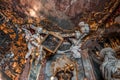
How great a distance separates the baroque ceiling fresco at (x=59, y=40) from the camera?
5.73 m

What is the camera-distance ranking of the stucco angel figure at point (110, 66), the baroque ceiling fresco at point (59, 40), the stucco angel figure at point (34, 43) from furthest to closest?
1. the stucco angel figure at point (34, 43)
2. the baroque ceiling fresco at point (59, 40)
3. the stucco angel figure at point (110, 66)

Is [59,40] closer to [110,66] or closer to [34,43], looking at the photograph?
[34,43]

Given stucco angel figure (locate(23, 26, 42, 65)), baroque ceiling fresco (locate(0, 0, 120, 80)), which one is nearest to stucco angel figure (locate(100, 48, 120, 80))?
baroque ceiling fresco (locate(0, 0, 120, 80))

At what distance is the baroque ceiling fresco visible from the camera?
5.73 metres

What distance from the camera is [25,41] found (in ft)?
21.7

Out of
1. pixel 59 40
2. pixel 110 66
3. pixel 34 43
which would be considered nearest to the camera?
pixel 110 66

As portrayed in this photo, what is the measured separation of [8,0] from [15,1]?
0.27 m

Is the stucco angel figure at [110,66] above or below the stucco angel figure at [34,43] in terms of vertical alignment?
below

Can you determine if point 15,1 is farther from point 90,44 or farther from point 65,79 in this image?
A: point 65,79

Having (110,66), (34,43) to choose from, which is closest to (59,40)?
(34,43)

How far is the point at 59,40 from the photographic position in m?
6.93

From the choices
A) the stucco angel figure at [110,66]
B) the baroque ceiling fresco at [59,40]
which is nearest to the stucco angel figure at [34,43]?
the baroque ceiling fresco at [59,40]

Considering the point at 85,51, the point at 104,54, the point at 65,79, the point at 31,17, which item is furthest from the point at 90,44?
the point at 31,17

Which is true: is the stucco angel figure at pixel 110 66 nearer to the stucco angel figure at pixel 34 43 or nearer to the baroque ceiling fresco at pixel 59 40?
the baroque ceiling fresco at pixel 59 40
